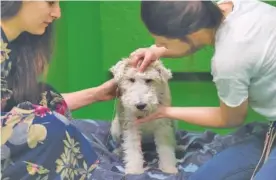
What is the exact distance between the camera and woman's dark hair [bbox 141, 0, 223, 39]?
109cm

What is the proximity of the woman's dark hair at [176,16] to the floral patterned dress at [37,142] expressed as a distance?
28 cm

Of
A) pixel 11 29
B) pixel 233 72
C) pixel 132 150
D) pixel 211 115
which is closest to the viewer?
pixel 11 29

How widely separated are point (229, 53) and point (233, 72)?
4cm

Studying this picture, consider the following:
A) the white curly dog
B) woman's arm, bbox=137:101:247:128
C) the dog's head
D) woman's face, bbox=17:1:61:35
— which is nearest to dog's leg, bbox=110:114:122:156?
the white curly dog

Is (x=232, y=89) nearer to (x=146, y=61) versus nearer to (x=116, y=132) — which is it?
(x=146, y=61)

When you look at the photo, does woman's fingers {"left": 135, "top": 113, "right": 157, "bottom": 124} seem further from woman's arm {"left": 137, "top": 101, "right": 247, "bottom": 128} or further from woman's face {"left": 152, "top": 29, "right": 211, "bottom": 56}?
woman's face {"left": 152, "top": 29, "right": 211, "bottom": 56}

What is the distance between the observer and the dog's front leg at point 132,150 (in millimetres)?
1446

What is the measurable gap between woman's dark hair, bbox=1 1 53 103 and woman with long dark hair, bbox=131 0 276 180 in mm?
233

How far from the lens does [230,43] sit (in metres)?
1.17

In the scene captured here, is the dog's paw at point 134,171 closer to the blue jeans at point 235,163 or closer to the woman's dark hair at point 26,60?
the blue jeans at point 235,163

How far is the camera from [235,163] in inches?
51.5

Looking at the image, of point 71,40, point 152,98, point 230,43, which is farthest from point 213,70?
point 71,40

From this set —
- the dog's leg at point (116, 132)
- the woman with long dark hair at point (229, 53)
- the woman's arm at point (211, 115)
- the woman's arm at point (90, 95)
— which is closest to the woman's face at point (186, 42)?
the woman with long dark hair at point (229, 53)

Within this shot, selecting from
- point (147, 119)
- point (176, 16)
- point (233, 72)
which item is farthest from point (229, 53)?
point (147, 119)
